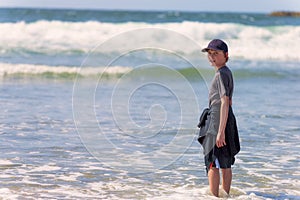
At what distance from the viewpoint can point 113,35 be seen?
28.2 metres

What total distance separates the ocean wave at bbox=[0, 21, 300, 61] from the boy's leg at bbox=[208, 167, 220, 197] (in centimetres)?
1430

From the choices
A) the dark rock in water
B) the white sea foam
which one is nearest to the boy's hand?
the white sea foam

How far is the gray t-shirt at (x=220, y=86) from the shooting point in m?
5.23

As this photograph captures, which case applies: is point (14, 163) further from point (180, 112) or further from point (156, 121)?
point (180, 112)

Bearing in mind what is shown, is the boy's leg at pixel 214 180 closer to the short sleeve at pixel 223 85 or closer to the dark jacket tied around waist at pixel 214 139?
the dark jacket tied around waist at pixel 214 139

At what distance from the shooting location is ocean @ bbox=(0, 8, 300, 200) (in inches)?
243

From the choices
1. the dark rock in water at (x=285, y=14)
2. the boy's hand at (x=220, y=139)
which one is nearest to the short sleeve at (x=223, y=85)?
the boy's hand at (x=220, y=139)

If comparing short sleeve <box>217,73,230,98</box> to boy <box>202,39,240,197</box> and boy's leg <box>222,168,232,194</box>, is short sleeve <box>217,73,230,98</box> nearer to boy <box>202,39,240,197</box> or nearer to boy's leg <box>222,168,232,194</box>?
boy <box>202,39,240,197</box>

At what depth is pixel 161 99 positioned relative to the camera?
1182cm

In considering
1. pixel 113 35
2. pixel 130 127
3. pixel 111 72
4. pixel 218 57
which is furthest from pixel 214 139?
pixel 113 35

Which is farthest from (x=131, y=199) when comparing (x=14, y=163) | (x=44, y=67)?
(x=44, y=67)

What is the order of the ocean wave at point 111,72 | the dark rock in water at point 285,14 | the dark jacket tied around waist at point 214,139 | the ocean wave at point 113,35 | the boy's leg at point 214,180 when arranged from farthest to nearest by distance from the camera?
the dark rock in water at point 285,14 < the ocean wave at point 113,35 < the ocean wave at point 111,72 < the boy's leg at point 214,180 < the dark jacket tied around waist at point 214,139

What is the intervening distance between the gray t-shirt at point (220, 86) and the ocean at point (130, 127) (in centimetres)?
100

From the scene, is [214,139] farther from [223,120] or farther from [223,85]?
[223,85]
